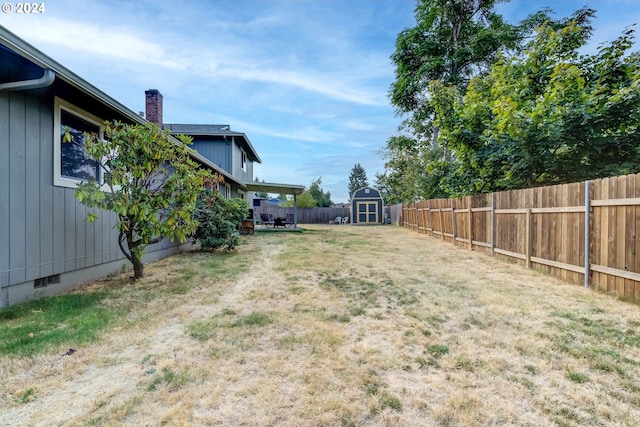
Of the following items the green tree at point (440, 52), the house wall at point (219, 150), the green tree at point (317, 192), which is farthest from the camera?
the green tree at point (317, 192)

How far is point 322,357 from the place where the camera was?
246 cm

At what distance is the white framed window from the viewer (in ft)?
13.7

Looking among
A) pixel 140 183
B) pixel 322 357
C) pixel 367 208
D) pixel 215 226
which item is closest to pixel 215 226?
pixel 215 226

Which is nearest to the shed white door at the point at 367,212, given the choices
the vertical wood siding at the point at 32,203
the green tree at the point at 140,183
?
the green tree at the point at 140,183

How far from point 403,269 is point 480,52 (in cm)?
1656

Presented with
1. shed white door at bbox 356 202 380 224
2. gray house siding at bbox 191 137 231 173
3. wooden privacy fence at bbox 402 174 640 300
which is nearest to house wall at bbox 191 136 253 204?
gray house siding at bbox 191 137 231 173

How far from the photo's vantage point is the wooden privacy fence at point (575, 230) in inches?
155

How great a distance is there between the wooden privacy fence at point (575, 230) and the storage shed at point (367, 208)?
18.7m

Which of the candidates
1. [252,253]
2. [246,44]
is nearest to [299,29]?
[246,44]

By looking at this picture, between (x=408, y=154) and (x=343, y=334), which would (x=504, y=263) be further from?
(x=408, y=154)

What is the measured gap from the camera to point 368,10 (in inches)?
456
